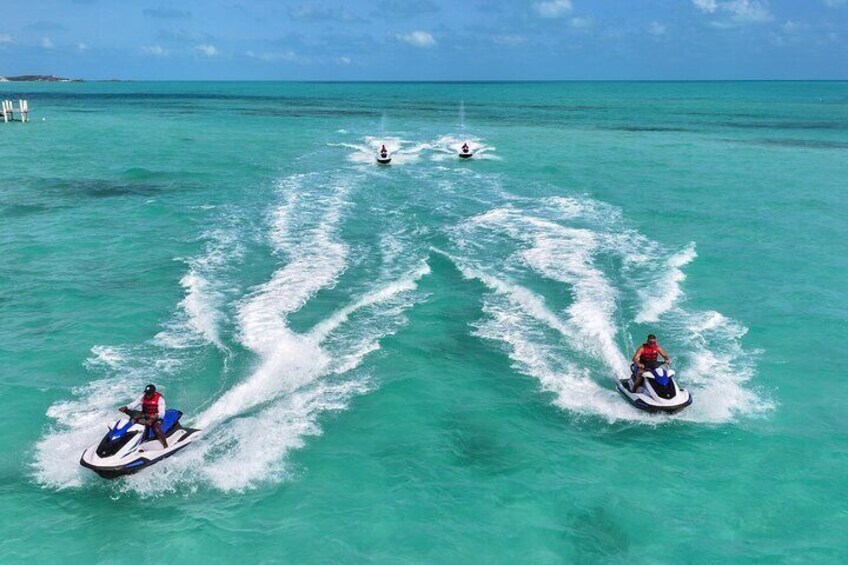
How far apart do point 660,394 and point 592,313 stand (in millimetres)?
7034

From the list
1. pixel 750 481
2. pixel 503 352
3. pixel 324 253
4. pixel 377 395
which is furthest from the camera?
pixel 324 253

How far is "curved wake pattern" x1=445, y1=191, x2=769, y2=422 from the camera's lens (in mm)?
21188

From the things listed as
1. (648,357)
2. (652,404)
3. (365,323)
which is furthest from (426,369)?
(652,404)

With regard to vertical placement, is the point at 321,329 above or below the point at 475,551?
above

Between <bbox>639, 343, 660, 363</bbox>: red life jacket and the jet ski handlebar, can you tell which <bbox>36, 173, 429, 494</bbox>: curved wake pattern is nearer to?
the jet ski handlebar

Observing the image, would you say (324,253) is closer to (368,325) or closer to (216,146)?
(368,325)

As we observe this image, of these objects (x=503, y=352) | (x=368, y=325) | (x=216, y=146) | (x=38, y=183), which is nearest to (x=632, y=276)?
(x=503, y=352)

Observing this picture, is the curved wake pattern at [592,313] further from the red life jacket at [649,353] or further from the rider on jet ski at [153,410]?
the rider on jet ski at [153,410]

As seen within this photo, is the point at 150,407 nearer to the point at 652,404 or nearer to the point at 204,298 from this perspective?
the point at 204,298

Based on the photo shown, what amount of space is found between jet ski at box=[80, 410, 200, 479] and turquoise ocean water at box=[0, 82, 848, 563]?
340 millimetres

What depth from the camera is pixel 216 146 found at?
244 ft

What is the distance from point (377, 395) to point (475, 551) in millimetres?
6947

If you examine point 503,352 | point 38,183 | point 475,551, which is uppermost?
point 38,183

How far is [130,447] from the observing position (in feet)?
54.9
